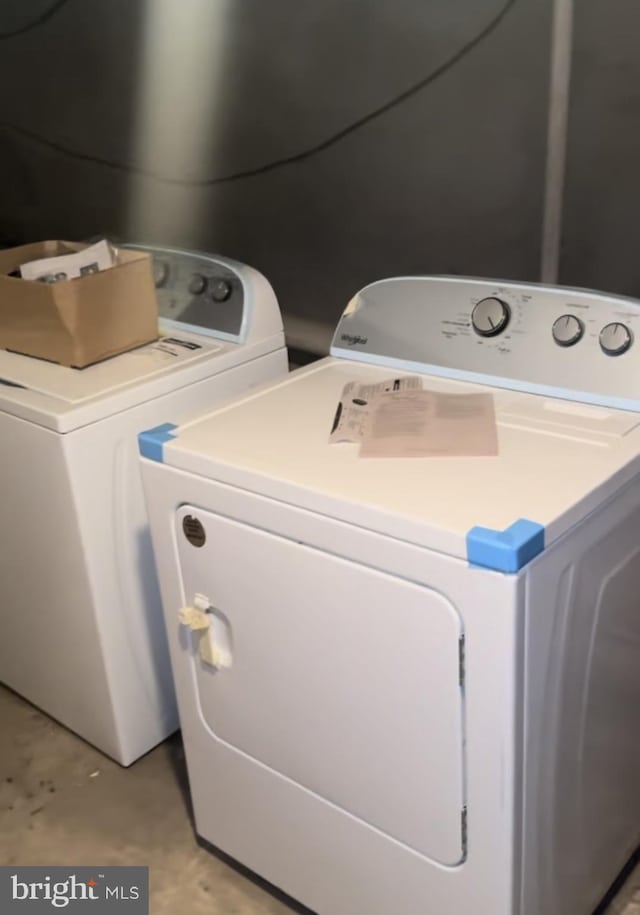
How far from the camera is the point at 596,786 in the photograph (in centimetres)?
133

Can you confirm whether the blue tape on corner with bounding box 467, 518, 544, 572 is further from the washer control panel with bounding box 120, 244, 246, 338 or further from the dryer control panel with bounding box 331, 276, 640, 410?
the washer control panel with bounding box 120, 244, 246, 338

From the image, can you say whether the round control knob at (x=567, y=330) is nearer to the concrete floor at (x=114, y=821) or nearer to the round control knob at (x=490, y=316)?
the round control knob at (x=490, y=316)

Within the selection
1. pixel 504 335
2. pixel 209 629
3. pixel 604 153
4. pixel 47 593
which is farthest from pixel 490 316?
pixel 47 593

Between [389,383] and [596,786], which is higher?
[389,383]

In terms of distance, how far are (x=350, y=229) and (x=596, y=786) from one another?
115cm

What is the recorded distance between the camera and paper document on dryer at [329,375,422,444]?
1292 millimetres

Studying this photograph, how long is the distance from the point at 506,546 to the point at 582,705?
371mm

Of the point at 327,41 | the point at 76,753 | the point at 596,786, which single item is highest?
the point at 327,41

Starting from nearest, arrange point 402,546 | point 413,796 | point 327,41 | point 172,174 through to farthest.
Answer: point 402,546, point 413,796, point 327,41, point 172,174

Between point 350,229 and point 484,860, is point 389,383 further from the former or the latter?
point 484,860

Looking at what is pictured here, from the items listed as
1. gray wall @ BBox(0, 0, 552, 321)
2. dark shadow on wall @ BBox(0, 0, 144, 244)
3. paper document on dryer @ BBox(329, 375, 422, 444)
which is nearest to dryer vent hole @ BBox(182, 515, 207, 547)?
paper document on dryer @ BBox(329, 375, 422, 444)

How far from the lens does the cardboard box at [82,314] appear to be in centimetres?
162

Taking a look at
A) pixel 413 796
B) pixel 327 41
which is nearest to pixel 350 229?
pixel 327 41

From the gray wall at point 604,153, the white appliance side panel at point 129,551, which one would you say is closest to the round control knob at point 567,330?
the gray wall at point 604,153
